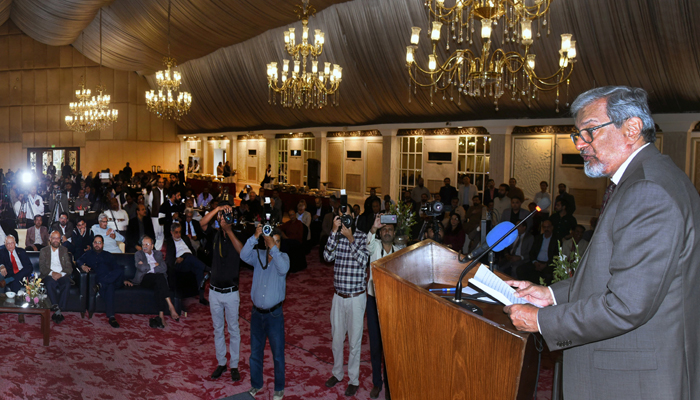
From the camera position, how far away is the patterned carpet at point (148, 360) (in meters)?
4.65

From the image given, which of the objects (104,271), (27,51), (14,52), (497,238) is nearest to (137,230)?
(104,271)

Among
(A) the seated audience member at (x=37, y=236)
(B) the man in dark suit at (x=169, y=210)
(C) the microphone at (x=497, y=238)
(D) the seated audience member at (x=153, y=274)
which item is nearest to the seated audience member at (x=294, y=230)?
(B) the man in dark suit at (x=169, y=210)

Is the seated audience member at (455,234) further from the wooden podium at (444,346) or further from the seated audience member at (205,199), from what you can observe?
the seated audience member at (205,199)

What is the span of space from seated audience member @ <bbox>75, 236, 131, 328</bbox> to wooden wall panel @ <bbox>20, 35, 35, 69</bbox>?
21.8m

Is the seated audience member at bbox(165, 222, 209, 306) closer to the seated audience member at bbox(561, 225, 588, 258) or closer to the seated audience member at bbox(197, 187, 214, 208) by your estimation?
the seated audience member at bbox(561, 225, 588, 258)

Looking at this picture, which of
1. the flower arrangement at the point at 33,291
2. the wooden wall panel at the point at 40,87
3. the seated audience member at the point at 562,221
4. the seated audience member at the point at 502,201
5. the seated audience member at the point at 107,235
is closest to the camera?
the flower arrangement at the point at 33,291

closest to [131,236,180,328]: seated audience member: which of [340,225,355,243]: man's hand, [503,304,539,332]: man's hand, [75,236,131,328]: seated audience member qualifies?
[75,236,131,328]: seated audience member

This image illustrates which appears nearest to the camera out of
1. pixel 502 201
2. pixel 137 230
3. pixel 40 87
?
pixel 137 230

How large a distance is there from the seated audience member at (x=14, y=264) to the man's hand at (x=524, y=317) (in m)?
7.20

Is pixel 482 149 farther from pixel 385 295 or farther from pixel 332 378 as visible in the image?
pixel 385 295

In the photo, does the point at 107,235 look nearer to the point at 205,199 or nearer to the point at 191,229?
the point at 191,229

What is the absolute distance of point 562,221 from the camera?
311 inches

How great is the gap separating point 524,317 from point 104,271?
6.59 m

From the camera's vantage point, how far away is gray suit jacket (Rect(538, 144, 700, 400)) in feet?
4.17
